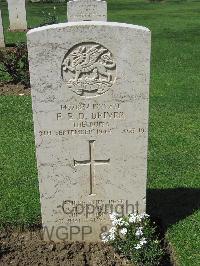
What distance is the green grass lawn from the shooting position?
5.21m

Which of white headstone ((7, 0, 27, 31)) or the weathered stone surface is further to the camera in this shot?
white headstone ((7, 0, 27, 31))

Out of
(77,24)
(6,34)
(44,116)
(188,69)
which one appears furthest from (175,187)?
(6,34)

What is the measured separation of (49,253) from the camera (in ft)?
15.5

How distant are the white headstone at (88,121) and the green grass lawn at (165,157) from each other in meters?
0.64

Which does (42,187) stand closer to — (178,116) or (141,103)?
(141,103)

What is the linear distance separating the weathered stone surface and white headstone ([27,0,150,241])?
9.14 metres

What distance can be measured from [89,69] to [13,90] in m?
6.67

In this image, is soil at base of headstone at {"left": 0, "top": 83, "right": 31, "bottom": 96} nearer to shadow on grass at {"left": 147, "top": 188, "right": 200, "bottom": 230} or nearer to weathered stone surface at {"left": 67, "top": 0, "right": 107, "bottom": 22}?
weathered stone surface at {"left": 67, "top": 0, "right": 107, "bottom": 22}

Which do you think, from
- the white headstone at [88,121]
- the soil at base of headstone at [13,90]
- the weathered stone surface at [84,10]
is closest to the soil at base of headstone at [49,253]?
the white headstone at [88,121]

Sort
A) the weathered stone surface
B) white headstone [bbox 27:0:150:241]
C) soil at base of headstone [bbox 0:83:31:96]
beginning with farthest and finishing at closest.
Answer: the weathered stone surface
soil at base of headstone [bbox 0:83:31:96]
white headstone [bbox 27:0:150:241]

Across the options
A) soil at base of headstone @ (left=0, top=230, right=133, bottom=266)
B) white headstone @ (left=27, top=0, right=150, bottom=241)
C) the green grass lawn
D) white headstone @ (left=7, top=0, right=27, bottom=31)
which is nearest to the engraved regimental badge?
white headstone @ (left=27, top=0, right=150, bottom=241)

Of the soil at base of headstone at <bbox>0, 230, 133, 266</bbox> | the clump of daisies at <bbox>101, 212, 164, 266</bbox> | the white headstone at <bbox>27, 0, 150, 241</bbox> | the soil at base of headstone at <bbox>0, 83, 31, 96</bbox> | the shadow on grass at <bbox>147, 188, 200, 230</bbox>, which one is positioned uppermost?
the white headstone at <bbox>27, 0, 150, 241</bbox>

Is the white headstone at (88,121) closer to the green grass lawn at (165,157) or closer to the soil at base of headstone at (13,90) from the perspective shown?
the green grass lawn at (165,157)

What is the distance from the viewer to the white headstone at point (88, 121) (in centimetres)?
404
